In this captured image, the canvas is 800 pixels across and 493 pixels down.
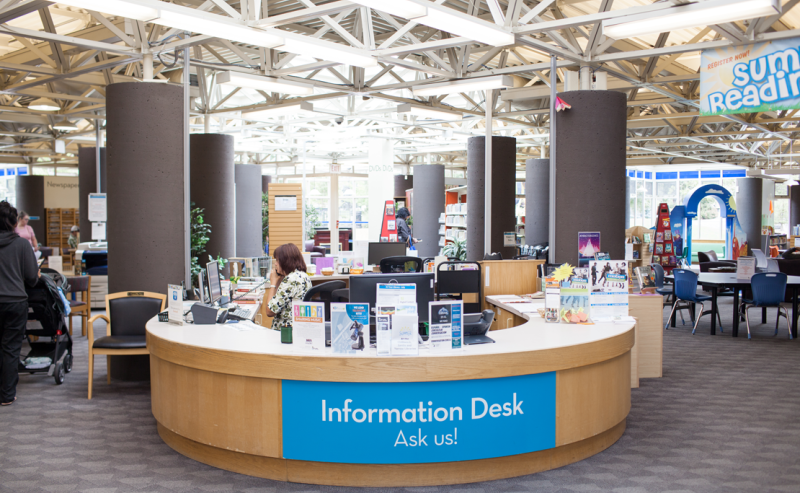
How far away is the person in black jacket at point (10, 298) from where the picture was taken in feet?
17.4

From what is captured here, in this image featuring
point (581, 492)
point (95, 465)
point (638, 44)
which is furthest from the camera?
point (638, 44)

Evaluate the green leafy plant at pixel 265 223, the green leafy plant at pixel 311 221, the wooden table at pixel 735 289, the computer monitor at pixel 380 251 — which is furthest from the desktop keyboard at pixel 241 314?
the green leafy plant at pixel 311 221

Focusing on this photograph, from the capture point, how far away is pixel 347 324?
3.62 metres

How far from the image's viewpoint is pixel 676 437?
444 cm

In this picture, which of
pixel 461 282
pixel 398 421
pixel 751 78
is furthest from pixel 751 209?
pixel 398 421

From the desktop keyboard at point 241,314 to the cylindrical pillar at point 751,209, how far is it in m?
22.8

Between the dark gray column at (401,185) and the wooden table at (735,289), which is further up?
the dark gray column at (401,185)

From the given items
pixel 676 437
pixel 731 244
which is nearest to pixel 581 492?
pixel 676 437

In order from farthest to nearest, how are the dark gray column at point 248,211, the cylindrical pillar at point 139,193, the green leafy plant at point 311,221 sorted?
1. the green leafy plant at point 311,221
2. the dark gray column at point 248,211
3. the cylindrical pillar at point 139,193

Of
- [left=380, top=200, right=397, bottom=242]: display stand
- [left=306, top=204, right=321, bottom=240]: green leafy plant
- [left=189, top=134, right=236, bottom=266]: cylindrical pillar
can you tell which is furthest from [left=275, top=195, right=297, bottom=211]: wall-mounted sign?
[left=306, top=204, right=321, bottom=240]: green leafy plant

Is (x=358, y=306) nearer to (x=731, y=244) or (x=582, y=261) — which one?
(x=582, y=261)

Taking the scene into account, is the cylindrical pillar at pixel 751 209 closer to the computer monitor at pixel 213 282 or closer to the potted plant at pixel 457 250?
the potted plant at pixel 457 250

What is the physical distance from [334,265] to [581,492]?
5.41 m

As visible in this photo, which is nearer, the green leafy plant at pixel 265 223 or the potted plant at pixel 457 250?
the potted plant at pixel 457 250
